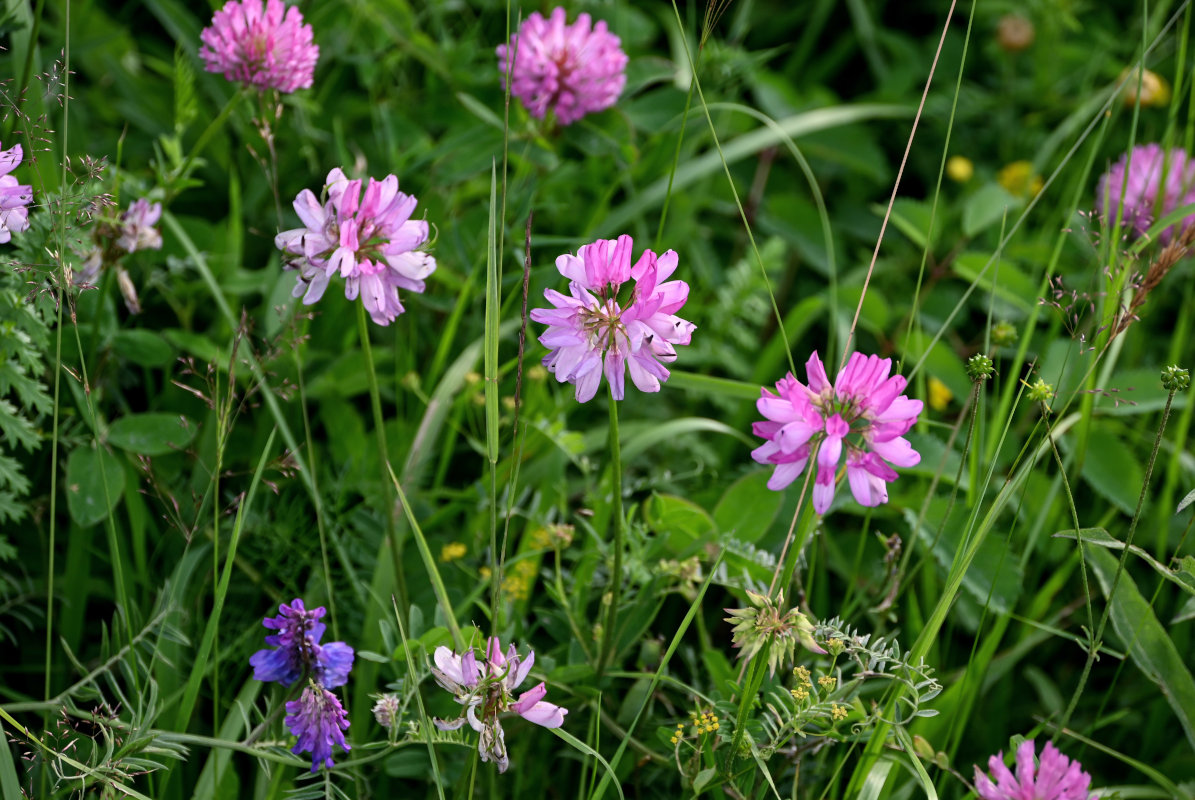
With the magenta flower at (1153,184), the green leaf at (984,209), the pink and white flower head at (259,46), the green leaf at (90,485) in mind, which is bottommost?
the green leaf at (90,485)

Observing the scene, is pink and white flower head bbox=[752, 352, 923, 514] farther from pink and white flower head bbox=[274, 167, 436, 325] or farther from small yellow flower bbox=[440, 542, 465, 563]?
small yellow flower bbox=[440, 542, 465, 563]

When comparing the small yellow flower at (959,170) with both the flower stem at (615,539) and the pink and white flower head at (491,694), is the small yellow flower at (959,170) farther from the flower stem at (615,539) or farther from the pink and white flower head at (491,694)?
the pink and white flower head at (491,694)

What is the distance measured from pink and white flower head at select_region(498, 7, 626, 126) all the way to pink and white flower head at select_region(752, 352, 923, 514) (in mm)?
1027

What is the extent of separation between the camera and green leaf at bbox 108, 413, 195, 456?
62.4 inches

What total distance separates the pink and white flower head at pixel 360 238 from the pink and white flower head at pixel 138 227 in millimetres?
496

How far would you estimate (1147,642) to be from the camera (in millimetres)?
1413

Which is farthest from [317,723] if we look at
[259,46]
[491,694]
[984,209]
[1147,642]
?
[984,209]

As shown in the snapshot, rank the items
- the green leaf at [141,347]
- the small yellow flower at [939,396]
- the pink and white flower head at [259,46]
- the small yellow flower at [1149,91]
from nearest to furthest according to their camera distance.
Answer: the pink and white flower head at [259,46] < the green leaf at [141,347] < the small yellow flower at [939,396] < the small yellow flower at [1149,91]

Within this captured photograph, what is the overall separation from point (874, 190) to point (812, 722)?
5.85 feet

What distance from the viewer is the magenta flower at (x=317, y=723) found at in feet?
3.74

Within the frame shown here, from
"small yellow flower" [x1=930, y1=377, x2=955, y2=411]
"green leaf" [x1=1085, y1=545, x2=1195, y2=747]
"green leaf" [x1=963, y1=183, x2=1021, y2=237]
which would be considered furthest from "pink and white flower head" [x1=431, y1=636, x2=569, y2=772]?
"green leaf" [x1=963, y1=183, x2=1021, y2=237]

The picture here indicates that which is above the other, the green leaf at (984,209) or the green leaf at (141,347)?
the green leaf at (984,209)

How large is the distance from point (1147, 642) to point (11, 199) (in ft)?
5.38

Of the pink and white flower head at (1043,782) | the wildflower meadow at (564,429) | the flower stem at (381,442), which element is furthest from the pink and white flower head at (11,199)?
the pink and white flower head at (1043,782)
